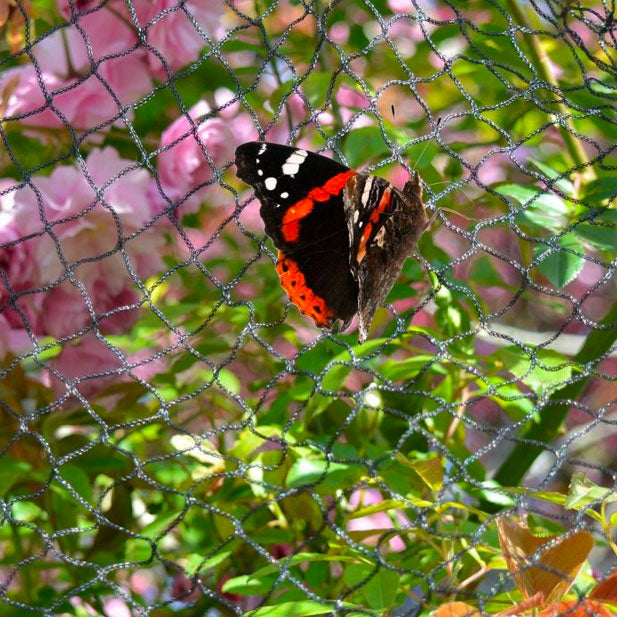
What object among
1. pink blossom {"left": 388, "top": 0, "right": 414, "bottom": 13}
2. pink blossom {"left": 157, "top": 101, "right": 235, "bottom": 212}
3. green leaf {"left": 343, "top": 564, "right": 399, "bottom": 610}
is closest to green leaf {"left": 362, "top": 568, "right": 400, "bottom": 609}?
green leaf {"left": 343, "top": 564, "right": 399, "bottom": 610}

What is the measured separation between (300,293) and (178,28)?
273 mm

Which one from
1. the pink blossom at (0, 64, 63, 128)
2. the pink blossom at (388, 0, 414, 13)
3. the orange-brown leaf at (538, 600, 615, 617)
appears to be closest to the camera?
the orange-brown leaf at (538, 600, 615, 617)

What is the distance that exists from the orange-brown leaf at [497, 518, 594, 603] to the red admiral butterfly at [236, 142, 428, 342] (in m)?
0.19

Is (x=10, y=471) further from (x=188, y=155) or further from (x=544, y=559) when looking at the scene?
(x=544, y=559)

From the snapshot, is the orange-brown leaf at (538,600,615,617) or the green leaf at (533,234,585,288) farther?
the green leaf at (533,234,585,288)

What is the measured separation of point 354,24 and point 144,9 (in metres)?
0.34

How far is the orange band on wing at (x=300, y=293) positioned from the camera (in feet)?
2.41

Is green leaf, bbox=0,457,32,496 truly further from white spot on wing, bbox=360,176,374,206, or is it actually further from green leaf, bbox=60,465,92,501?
white spot on wing, bbox=360,176,374,206

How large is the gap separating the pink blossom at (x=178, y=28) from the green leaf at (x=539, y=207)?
11.1 inches

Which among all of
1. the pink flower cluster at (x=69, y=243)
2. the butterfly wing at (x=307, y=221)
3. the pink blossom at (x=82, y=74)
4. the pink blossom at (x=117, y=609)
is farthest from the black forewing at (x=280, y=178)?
the pink blossom at (x=117, y=609)

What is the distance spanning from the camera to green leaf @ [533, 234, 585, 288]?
0.68 metres

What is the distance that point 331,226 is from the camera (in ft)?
2.42

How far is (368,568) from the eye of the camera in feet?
2.08

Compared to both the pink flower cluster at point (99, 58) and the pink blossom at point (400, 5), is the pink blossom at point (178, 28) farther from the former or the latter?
the pink blossom at point (400, 5)
